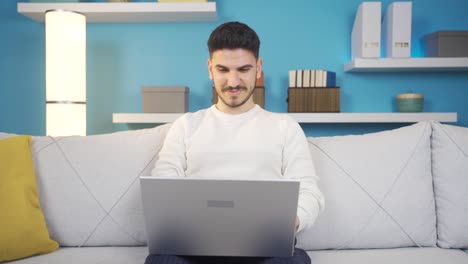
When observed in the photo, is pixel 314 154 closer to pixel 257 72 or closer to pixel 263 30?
pixel 257 72

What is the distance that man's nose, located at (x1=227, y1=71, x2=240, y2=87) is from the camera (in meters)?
1.33

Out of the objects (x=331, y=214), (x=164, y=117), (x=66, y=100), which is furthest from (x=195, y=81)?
(x=331, y=214)

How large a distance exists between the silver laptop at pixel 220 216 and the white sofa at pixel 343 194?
0.34m

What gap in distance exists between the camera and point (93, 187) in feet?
4.52

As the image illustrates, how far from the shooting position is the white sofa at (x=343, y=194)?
1347 millimetres

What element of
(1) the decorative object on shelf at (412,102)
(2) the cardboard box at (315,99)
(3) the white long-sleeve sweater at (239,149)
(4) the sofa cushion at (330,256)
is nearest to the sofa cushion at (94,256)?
(4) the sofa cushion at (330,256)

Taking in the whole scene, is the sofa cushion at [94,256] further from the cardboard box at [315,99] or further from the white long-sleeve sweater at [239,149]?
the cardboard box at [315,99]

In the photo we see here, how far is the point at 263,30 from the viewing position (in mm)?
2562

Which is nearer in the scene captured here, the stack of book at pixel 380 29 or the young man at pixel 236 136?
the young man at pixel 236 136

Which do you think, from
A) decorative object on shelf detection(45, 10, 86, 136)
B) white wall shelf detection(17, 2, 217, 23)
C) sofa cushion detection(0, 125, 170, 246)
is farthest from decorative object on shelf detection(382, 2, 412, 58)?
decorative object on shelf detection(45, 10, 86, 136)

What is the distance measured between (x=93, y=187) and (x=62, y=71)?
0.98 meters

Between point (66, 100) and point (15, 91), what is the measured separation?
0.64m

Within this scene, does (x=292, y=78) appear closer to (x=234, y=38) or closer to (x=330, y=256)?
(x=234, y=38)

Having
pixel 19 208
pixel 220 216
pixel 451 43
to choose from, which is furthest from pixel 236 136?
pixel 451 43
